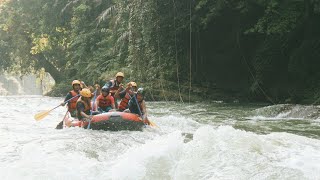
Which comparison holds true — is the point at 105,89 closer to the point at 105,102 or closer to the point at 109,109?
the point at 105,102

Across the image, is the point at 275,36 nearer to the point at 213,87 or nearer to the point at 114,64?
the point at 213,87

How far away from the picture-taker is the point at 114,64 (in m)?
22.5

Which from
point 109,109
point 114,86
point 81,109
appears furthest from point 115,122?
point 114,86

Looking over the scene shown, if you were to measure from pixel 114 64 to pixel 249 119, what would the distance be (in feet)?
37.9

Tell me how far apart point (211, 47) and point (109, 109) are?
11.0m

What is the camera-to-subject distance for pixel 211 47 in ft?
68.7

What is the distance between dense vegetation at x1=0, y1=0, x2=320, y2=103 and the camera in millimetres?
15844

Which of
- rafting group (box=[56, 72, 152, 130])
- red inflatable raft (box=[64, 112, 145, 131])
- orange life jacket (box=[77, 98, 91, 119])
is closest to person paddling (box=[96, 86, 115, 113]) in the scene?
rafting group (box=[56, 72, 152, 130])

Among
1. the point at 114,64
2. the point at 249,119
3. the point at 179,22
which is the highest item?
the point at 179,22

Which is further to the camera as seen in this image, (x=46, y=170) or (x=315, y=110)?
(x=315, y=110)

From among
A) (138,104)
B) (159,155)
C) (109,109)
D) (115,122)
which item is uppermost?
(138,104)

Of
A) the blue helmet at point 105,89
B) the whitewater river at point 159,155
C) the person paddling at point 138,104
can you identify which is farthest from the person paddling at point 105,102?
the whitewater river at point 159,155

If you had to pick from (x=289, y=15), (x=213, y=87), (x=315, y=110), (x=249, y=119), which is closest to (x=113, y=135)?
(x=249, y=119)

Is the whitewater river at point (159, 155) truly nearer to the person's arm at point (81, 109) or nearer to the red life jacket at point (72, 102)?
the person's arm at point (81, 109)
